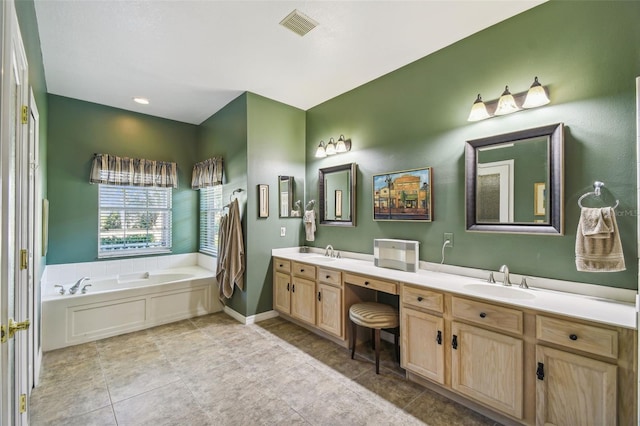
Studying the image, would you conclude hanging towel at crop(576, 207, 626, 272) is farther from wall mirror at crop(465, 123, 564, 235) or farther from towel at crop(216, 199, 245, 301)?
towel at crop(216, 199, 245, 301)

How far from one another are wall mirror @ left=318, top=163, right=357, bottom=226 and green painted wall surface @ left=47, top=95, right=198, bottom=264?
2757mm

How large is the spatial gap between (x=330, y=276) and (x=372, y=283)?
0.55 metres

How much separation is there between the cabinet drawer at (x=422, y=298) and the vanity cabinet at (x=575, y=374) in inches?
24.1

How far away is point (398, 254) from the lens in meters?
2.86

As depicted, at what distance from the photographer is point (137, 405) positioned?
216cm

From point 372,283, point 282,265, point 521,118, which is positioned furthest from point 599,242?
point 282,265

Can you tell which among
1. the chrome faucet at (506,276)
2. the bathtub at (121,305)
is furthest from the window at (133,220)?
the chrome faucet at (506,276)

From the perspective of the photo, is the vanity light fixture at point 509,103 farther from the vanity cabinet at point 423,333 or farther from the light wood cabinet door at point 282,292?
the light wood cabinet door at point 282,292

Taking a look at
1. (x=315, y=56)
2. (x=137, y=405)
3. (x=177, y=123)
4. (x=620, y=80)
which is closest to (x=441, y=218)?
(x=620, y=80)

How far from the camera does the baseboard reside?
12.3 feet

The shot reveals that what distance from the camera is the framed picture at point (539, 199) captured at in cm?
215

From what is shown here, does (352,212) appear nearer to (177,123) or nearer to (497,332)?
(497,332)

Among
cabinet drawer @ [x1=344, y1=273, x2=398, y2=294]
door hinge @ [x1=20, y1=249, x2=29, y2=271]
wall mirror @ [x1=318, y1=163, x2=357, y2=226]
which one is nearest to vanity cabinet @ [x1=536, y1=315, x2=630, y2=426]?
cabinet drawer @ [x1=344, y1=273, x2=398, y2=294]

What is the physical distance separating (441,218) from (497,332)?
1.14 meters
